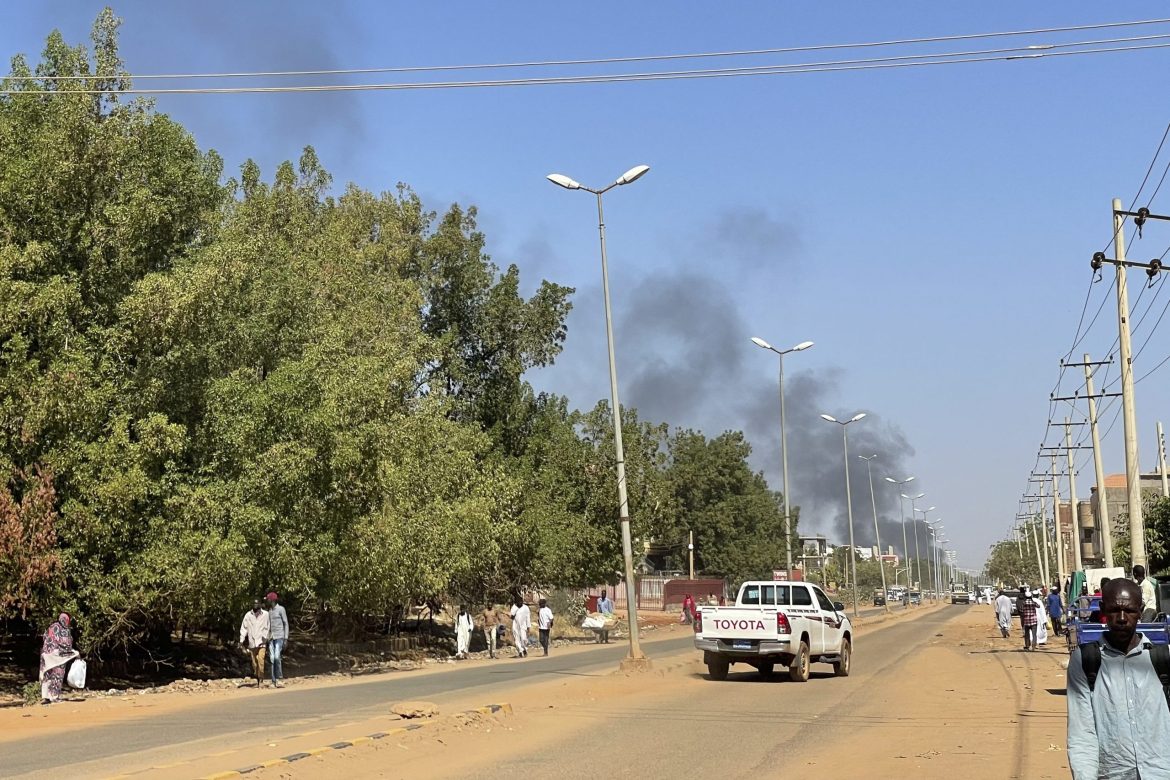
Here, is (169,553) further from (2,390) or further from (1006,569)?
(1006,569)

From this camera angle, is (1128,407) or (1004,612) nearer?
(1128,407)

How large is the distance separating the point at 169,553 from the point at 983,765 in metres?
18.7

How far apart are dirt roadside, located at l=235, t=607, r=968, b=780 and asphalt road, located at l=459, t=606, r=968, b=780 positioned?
0.08m

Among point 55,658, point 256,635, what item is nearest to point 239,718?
point 55,658

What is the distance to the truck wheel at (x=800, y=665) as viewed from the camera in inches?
1003

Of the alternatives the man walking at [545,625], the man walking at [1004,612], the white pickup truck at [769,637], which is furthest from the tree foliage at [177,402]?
the man walking at [1004,612]

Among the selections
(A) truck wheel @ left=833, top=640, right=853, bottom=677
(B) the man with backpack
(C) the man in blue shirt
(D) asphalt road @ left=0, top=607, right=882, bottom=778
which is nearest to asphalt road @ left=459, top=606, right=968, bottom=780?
(A) truck wheel @ left=833, top=640, right=853, bottom=677

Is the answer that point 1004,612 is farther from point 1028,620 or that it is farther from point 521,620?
point 521,620

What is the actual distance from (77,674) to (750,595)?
14.6 m

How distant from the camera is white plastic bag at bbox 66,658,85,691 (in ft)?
79.7

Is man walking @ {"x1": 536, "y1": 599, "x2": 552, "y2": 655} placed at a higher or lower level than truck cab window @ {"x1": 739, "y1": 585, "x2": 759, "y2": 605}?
lower

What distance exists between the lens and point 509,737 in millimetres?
15648

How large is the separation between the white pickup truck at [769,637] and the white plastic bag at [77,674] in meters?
12.4

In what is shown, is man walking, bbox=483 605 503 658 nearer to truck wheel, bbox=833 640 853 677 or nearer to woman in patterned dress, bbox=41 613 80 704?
truck wheel, bbox=833 640 853 677
